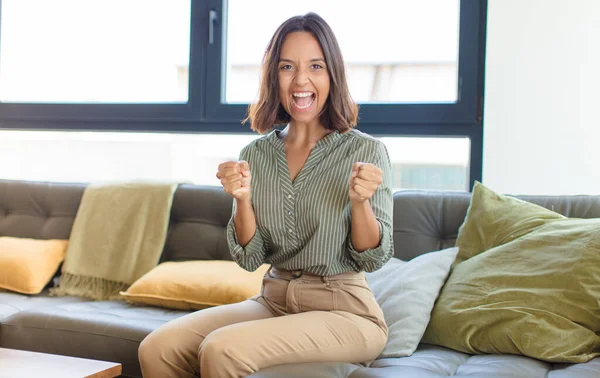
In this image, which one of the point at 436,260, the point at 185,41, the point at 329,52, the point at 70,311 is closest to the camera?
the point at 329,52

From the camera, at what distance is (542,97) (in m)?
2.71

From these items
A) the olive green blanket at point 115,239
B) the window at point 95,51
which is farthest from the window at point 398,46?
the olive green blanket at point 115,239

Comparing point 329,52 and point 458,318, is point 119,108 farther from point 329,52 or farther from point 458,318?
point 458,318

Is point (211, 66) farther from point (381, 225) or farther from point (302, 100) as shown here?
point (381, 225)

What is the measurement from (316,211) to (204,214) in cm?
108

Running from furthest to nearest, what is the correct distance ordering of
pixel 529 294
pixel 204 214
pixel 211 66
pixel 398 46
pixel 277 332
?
pixel 211 66 < pixel 398 46 < pixel 204 214 < pixel 529 294 < pixel 277 332

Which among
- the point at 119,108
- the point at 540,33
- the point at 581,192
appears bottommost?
the point at 581,192

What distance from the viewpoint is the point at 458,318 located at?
1.95 meters

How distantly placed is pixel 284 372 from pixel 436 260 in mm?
755

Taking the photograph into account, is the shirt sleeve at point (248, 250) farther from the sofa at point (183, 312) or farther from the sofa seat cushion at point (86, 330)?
the sofa seat cushion at point (86, 330)

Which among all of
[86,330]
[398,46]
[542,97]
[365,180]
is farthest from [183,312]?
[542,97]

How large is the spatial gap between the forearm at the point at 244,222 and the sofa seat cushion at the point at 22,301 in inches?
41.6

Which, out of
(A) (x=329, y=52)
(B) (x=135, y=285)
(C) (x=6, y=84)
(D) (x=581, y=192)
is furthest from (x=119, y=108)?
(D) (x=581, y=192)

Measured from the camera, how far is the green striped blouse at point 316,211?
1798mm
